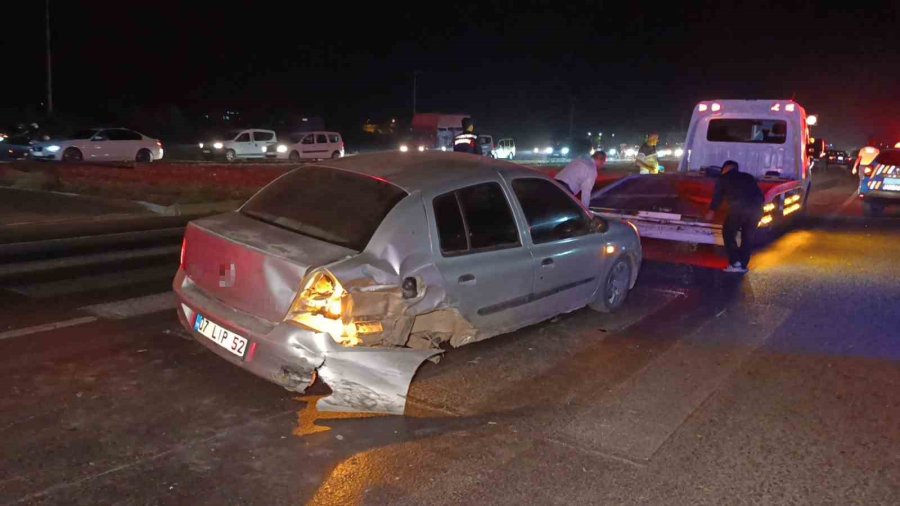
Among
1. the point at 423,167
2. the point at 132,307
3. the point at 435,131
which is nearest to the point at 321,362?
the point at 423,167

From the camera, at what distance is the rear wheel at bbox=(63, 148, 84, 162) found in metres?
26.8

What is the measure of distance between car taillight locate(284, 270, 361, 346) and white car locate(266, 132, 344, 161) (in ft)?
104

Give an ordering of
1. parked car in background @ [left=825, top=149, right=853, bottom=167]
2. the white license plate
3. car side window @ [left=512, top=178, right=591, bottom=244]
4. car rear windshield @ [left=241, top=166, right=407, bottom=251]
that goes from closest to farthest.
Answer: the white license plate, car rear windshield @ [left=241, top=166, right=407, bottom=251], car side window @ [left=512, top=178, right=591, bottom=244], parked car in background @ [left=825, top=149, right=853, bottom=167]

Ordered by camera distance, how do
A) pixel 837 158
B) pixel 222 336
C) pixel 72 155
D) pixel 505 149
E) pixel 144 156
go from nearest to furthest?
1. pixel 222 336
2. pixel 72 155
3. pixel 144 156
4. pixel 505 149
5. pixel 837 158

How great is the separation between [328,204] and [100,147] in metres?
25.5

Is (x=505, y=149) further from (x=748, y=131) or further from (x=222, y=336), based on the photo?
(x=222, y=336)

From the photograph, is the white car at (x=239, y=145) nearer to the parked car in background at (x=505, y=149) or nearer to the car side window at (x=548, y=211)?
the parked car in background at (x=505, y=149)

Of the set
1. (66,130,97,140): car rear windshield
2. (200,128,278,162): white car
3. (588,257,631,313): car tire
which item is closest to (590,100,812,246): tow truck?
(588,257,631,313): car tire

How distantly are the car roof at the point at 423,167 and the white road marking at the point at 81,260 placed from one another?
14.9 ft

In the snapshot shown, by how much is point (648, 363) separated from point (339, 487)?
10.1 feet

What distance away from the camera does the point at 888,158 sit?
56.2 ft

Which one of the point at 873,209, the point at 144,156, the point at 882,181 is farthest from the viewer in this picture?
the point at 144,156

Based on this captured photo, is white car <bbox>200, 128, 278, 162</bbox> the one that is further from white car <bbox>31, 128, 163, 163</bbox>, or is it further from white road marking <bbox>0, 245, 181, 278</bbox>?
white road marking <bbox>0, 245, 181, 278</bbox>

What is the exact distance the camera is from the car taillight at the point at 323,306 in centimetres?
453
